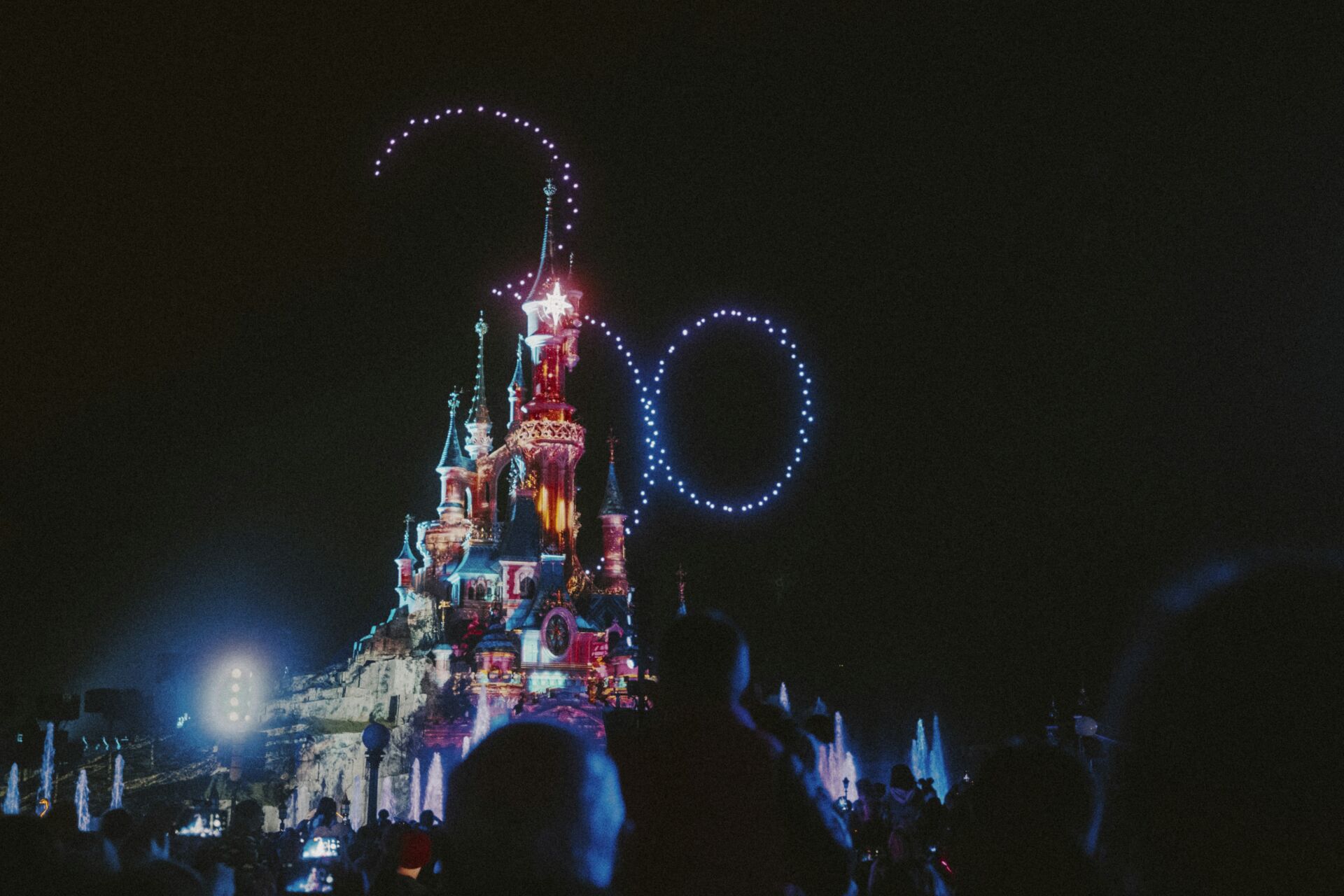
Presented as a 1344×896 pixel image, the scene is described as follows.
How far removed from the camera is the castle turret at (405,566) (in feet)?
259

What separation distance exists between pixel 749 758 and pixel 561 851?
5.13ft

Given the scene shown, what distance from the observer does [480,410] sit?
8156cm

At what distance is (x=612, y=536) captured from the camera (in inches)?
2982

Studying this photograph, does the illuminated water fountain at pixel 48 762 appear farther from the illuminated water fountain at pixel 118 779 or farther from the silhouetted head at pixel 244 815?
the silhouetted head at pixel 244 815

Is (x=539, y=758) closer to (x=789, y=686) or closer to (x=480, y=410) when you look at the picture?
(x=789, y=686)

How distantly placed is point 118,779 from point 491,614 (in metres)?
22.3

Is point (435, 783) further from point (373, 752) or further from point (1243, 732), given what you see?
point (1243, 732)

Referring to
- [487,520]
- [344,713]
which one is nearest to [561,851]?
[344,713]

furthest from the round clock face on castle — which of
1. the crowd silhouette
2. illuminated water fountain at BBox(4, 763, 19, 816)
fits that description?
the crowd silhouette

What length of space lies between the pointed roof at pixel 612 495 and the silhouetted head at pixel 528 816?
7342cm

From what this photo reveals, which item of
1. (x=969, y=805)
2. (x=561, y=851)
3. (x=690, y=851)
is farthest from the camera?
(x=690, y=851)

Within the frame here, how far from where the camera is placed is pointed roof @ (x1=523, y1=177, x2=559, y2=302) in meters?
75.8

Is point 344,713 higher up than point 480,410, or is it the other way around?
point 480,410

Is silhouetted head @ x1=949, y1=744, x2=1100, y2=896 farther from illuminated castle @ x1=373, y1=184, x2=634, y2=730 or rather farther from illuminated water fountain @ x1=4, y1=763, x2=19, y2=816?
illuminated castle @ x1=373, y1=184, x2=634, y2=730
